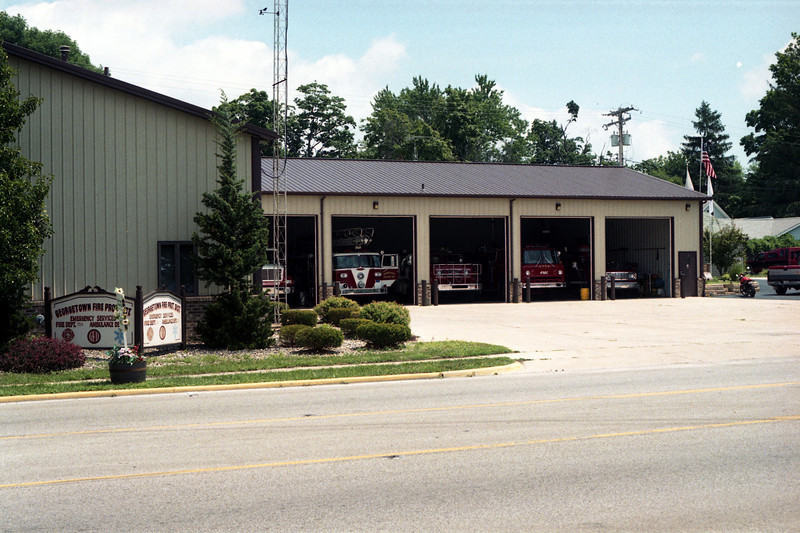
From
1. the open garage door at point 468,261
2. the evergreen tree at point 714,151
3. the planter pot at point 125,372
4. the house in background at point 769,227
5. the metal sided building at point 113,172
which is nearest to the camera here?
the planter pot at point 125,372

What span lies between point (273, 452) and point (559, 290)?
1556 inches

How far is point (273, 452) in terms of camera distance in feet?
27.8

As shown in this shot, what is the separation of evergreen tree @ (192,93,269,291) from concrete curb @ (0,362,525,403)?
17.5ft

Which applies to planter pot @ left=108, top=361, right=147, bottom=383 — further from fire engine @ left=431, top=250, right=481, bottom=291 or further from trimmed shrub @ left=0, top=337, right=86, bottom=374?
fire engine @ left=431, top=250, right=481, bottom=291

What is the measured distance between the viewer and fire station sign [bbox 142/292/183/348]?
17.8 meters

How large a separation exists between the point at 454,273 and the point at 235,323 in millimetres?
20491

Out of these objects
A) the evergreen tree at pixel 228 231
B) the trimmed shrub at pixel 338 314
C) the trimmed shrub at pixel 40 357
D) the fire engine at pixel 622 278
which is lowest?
the trimmed shrub at pixel 40 357

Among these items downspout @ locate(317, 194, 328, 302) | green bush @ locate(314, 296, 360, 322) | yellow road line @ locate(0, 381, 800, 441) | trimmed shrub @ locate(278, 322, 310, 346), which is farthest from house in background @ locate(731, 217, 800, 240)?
yellow road line @ locate(0, 381, 800, 441)

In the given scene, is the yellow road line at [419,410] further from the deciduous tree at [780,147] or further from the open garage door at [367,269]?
the deciduous tree at [780,147]

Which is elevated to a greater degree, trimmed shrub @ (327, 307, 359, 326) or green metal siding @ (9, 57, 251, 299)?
green metal siding @ (9, 57, 251, 299)

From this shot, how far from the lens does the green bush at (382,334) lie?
18.5m

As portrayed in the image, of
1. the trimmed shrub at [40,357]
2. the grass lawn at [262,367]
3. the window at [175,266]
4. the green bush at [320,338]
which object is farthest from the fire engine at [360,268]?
the trimmed shrub at [40,357]

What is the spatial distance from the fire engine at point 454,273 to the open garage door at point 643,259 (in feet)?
23.8

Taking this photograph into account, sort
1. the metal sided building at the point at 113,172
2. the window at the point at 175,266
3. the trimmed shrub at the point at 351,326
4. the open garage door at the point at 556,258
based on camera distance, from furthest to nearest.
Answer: the open garage door at the point at 556,258 → the trimmed shrub at the point at 351,326 → the window at the point at 175,266 → the metal sided building at the point at 113,172
